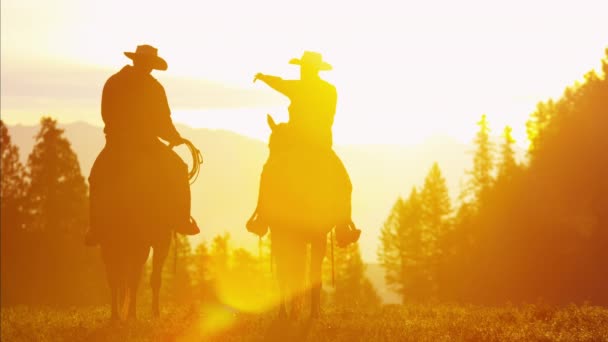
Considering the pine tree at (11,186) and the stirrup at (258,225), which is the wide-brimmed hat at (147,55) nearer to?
the stirrup at (258,225)

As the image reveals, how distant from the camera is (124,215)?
15.4 metres

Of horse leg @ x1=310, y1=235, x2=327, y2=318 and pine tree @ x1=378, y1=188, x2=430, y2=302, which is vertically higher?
horse leg @ x1=310, y1=235, x2=327, y2=318

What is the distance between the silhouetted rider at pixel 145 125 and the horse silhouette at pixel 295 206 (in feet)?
5.52

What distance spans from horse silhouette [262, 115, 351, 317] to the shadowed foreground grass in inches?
27.6

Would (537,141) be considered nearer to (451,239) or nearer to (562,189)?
(562,189)

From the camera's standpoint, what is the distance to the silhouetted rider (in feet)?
50.9

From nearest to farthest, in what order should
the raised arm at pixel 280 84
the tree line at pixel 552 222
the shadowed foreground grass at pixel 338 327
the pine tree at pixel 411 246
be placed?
1. the shadowed foreground grass at pixel 338 327
2. the raised arm at pixel 280 84
3. the tree line at pixel 552 222
4. the pine tree at pixel 411 246

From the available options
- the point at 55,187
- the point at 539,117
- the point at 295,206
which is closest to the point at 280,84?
the point at 295,206

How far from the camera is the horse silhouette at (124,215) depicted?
1530cm

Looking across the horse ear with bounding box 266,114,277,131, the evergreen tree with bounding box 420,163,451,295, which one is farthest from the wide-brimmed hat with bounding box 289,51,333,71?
the evergreen tree with bounding box 420,163,451,295

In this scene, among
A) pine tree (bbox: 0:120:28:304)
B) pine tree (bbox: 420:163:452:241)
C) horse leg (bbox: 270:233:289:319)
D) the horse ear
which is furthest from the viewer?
pine tree (bbox: 420:163:452:241)

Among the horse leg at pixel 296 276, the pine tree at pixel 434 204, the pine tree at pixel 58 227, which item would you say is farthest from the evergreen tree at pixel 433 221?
the horse leg at pixel 296 276

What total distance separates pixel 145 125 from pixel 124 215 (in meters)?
1.68

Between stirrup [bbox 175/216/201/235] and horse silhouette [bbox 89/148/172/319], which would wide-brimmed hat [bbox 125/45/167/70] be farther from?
stirrup [bbox 175/216/201/235]
